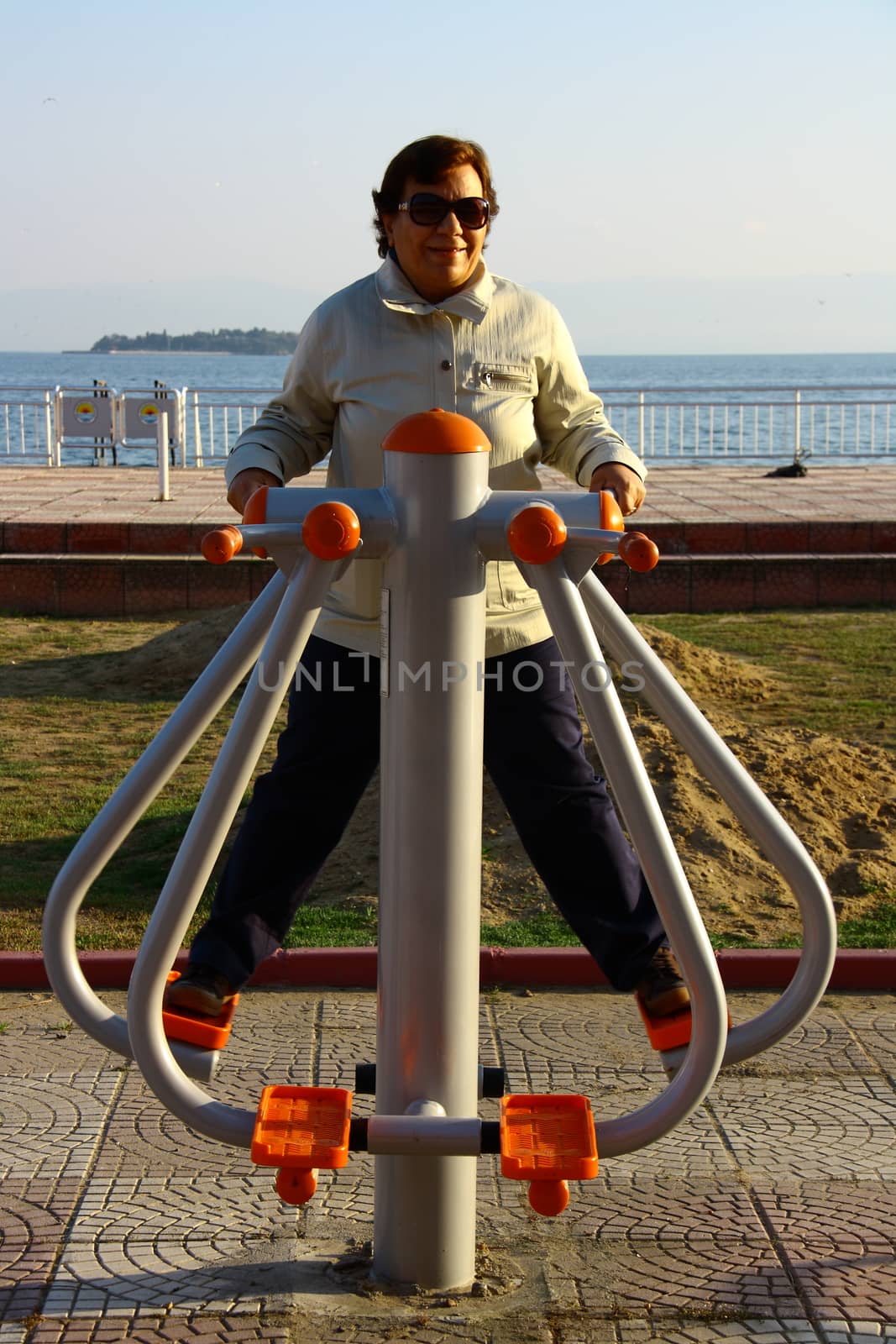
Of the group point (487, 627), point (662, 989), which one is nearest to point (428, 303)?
point (487, 627)

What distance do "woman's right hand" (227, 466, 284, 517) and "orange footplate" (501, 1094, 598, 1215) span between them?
1078 mm

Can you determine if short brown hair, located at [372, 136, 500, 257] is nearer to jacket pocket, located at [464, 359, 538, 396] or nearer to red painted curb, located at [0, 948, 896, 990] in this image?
jacket pocket, located at [464, 359, 538, 396]

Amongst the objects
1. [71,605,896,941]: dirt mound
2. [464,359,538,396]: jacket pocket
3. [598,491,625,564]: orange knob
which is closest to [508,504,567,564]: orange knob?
[598,491,625,564]: orange knob

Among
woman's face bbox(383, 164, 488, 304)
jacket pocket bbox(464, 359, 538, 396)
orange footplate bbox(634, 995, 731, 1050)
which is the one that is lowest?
orange footplate bbox(634, 995, 731, 1050)

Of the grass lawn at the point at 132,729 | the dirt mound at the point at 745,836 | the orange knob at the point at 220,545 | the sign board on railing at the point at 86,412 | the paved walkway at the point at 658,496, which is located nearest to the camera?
the orange knob at the point at 220,545

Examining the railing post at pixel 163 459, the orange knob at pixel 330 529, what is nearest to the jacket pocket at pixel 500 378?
the orange knob at pixel 330 529

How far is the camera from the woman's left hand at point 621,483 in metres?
2.73

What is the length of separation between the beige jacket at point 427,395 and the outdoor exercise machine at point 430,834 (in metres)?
0.30

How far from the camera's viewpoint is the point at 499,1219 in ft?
9.45

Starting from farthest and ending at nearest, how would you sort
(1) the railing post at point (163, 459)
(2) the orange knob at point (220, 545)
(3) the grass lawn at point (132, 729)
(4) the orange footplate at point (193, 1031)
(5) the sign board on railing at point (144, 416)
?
(5) the sign board on railing at point (144, 416), (1) the railing post at point (163, 459), (3) the grass lawn at point (132, 729), (4) the orange footplate at point (193, 1031), (2) the orange knob at point (220, 545)

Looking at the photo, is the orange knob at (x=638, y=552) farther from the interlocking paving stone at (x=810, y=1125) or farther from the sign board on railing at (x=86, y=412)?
the sign board on railing at (x=86, y=412)

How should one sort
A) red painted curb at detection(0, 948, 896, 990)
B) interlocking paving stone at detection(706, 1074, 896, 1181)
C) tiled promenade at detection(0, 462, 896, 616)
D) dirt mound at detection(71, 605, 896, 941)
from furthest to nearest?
tiled promenade at detection(0, 462, 896, 616) < dirt mound at detection(71, 605, 896, 941) < red painted curb at detection(0, 948, 896, 990) < interlocking paving stone at detection(706, 1074, 896, 1181)

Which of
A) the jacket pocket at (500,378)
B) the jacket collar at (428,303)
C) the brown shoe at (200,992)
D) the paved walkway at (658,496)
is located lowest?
the brown shoe at (200,992)

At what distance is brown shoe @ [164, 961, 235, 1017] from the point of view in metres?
2.66
